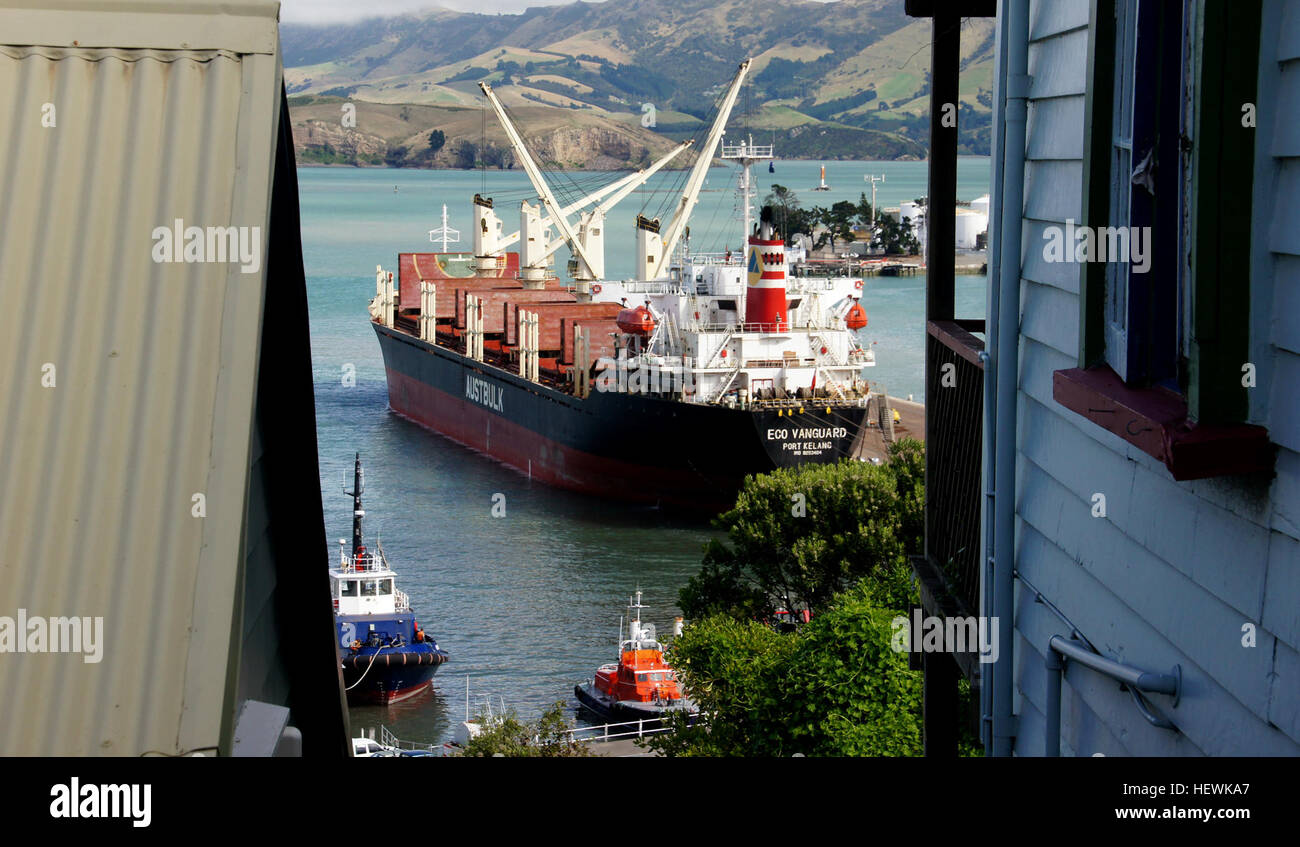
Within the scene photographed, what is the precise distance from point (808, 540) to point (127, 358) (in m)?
22.4

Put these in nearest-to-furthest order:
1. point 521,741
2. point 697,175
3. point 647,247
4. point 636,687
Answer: point 521,741 → point 636,687 → point 697,175 → point 647,247

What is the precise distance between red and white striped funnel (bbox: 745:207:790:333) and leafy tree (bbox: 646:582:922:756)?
19.8 metres

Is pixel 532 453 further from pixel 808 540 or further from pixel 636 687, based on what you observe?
pixel 636 687

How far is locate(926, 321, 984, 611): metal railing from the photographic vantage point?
17.6 feet

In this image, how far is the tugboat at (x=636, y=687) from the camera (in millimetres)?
22469

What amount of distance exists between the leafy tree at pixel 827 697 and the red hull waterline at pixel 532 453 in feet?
66.3

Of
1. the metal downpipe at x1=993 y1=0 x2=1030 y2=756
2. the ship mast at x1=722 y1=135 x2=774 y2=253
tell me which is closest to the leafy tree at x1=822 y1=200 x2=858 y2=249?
the ship mast at x1=722 y1=135 x2=774 y2=253

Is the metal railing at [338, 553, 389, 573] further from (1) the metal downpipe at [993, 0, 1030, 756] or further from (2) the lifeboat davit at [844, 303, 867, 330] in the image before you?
(1) the metal downpipe at [993, 0, 1030, 756]

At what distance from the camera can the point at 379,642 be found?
24.1m

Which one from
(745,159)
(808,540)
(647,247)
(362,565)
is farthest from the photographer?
(647,247)

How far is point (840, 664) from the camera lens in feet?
50.5

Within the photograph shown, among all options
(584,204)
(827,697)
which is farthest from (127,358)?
(584,204)

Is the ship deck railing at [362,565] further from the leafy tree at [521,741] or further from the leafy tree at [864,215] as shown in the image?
the leafy tree at [864,215]
